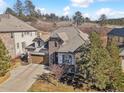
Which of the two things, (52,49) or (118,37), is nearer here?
(52,49)

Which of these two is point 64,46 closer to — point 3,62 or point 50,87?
point 50,87

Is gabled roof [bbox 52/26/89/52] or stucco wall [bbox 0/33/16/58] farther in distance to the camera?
stucco wall [bbox 0/33/16/58]

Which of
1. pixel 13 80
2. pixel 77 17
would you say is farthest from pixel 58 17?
pixel 13 80

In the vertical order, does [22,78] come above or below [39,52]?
below

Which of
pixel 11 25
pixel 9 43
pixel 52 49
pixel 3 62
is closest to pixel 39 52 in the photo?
pixel 52 49

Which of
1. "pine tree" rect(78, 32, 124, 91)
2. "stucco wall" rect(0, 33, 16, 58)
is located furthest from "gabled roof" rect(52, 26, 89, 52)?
"stucco wall" rect(0, 33, 16, 58)

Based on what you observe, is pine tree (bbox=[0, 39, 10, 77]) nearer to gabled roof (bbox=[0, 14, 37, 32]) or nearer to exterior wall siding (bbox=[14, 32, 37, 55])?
gabled roof (bbox=[0, 14, 37, 32])

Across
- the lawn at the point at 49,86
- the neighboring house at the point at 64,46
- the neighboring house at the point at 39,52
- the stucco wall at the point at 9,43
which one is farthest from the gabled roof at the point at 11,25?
the lawn at the point at 49,86

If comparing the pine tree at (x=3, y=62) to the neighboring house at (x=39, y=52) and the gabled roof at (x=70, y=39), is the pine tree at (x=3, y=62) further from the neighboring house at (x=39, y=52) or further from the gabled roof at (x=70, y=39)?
the neighboring house at (x=39, y=52)
